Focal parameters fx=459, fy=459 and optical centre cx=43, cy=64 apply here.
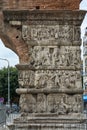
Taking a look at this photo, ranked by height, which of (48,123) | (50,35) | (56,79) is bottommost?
(48,123)

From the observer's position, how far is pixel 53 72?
37.0ft

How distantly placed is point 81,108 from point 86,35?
166 feet

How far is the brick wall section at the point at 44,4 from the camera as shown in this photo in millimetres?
11523

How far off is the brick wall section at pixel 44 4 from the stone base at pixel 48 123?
278cm

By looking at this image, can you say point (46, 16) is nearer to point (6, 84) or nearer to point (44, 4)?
point (44, 4)

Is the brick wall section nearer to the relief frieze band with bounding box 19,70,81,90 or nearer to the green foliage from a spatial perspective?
the relief frieze band with bounding box 19,70,81,90

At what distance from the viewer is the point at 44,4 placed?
37.9 feet

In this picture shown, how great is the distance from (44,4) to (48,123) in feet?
9.77

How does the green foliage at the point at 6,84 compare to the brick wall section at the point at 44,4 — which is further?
the green foliage at the point at 6,84

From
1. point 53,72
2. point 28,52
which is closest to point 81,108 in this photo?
point 53,72

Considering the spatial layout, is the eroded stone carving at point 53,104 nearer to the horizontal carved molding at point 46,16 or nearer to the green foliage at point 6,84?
the horizontal carved molding at point 46,16

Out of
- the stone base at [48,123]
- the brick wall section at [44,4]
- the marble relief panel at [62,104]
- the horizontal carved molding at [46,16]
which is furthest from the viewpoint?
the brick wall section at [44,4]

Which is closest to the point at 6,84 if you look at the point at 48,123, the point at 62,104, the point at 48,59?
the point at 48,59

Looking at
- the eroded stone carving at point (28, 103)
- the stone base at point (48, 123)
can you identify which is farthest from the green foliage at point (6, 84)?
the stone base at point (48, 123)
